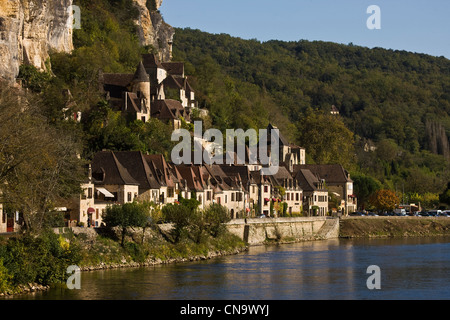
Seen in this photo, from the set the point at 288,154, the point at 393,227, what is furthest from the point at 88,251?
the point at 288,154

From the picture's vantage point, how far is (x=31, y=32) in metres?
95.4

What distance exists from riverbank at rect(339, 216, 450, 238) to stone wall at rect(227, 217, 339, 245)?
229cm

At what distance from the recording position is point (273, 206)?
106812mm

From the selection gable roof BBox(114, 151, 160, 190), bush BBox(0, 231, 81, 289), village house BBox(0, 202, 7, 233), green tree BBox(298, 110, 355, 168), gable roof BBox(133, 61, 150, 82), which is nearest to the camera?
bush BBox(0, 231, 81, 289)

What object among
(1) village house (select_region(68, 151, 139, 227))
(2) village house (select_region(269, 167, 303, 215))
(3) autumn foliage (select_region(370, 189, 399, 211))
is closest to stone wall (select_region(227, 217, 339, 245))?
(2) village house (select_region(269, 167, 303, 215))

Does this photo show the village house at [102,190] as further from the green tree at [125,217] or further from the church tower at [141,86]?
the church tower at [141,86]

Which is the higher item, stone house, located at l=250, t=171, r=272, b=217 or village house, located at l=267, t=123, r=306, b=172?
village house, located at l=267, t=123, r=306, b=172

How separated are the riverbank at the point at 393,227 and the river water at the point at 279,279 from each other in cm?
2914

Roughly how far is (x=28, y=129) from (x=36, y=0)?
4545 centimetres

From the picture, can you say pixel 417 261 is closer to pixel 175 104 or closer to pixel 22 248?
pixel 22 248

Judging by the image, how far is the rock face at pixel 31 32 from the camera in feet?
269

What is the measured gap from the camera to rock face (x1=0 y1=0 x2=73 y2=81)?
82.0 m

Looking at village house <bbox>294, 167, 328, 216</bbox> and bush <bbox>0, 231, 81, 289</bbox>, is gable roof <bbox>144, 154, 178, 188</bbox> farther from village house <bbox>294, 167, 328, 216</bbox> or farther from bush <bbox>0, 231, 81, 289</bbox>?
village house <bbox>294, 167, 328, 216</bbox>
